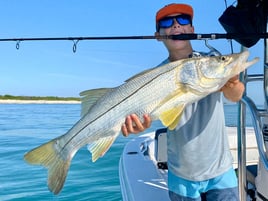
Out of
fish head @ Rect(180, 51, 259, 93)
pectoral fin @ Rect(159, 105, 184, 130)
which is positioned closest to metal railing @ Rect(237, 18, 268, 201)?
fish head @ Rect(180, 51, 259, 93)

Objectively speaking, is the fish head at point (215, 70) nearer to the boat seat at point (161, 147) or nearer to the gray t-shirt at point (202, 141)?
the gray t-shirt at point (202, 141)

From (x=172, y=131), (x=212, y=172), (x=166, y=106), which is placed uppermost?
(x=166, y=106)

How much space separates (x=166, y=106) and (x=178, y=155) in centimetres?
38

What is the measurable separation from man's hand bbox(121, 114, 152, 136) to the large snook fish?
3cm

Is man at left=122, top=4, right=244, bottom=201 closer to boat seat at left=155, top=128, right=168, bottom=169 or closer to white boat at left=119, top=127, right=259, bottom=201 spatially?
white boat at left=119, top=127, right=259, bottom=201

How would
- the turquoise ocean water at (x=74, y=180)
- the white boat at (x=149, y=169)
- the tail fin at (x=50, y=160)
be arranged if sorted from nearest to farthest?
1. the tail fin at (x=50, y=160)
2. the white boat at (x=149, y=169)
3. the turquoise ocean water at (x=74, y=180)

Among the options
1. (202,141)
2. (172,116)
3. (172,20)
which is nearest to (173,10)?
(172,20)

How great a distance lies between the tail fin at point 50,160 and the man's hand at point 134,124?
1.37 ft

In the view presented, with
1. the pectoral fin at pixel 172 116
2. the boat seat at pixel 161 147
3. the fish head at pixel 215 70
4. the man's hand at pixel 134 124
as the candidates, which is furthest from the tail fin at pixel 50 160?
the boat seat at pixel 161 147

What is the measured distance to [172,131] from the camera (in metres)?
2.31

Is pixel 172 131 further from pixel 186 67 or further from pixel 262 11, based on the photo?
pixel 262 11

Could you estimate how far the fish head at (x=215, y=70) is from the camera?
1968 millimetres

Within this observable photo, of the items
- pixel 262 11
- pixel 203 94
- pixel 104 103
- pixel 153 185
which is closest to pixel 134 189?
pixel 153 185

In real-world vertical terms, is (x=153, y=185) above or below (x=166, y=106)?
below
